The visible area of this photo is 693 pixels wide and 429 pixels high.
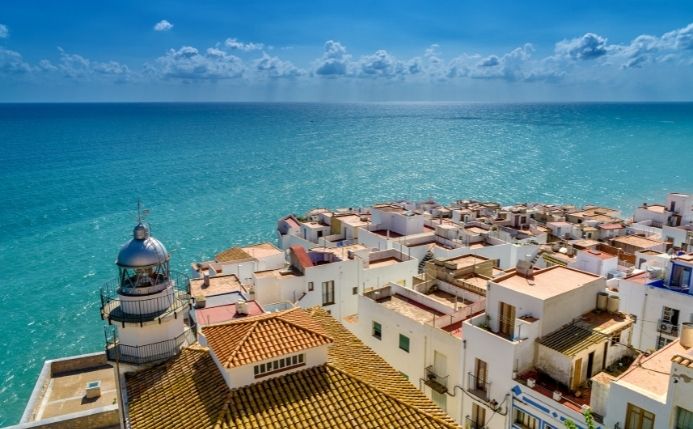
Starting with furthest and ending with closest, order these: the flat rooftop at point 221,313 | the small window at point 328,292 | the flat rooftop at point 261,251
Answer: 1. the flat rooftop at point 261,251
2. the small window at point 328,292
3. the flat rooftop at point 221,313

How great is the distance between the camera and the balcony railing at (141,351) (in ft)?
61.2

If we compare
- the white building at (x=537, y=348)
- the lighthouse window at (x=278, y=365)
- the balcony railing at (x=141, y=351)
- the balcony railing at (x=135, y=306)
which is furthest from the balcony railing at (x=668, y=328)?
the balcony railing at (x=141, y=351)

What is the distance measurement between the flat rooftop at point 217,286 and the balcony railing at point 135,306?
41.8 ft

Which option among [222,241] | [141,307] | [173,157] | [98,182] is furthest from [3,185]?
[141,307]

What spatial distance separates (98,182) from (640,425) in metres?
115

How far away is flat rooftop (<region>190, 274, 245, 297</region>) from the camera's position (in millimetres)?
32844

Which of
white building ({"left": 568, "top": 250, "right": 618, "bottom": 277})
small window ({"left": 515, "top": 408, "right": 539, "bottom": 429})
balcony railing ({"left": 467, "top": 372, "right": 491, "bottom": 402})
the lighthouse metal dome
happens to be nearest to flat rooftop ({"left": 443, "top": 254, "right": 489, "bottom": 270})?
white building ({"left": 568, "top": 250, "right": 618, "bottom": 277})

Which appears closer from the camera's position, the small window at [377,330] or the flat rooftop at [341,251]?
the small window at [377,330]

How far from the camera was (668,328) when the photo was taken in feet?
88.4

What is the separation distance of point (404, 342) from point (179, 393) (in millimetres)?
14579

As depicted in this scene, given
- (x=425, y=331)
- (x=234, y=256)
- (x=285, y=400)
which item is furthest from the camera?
(x=234, y=256)

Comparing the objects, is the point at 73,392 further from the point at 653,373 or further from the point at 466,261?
the point at 653,373

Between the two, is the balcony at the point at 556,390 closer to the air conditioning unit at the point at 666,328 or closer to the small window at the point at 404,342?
the small window at the point at 404,342

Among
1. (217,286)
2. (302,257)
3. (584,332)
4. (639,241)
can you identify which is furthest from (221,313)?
(639,241)
